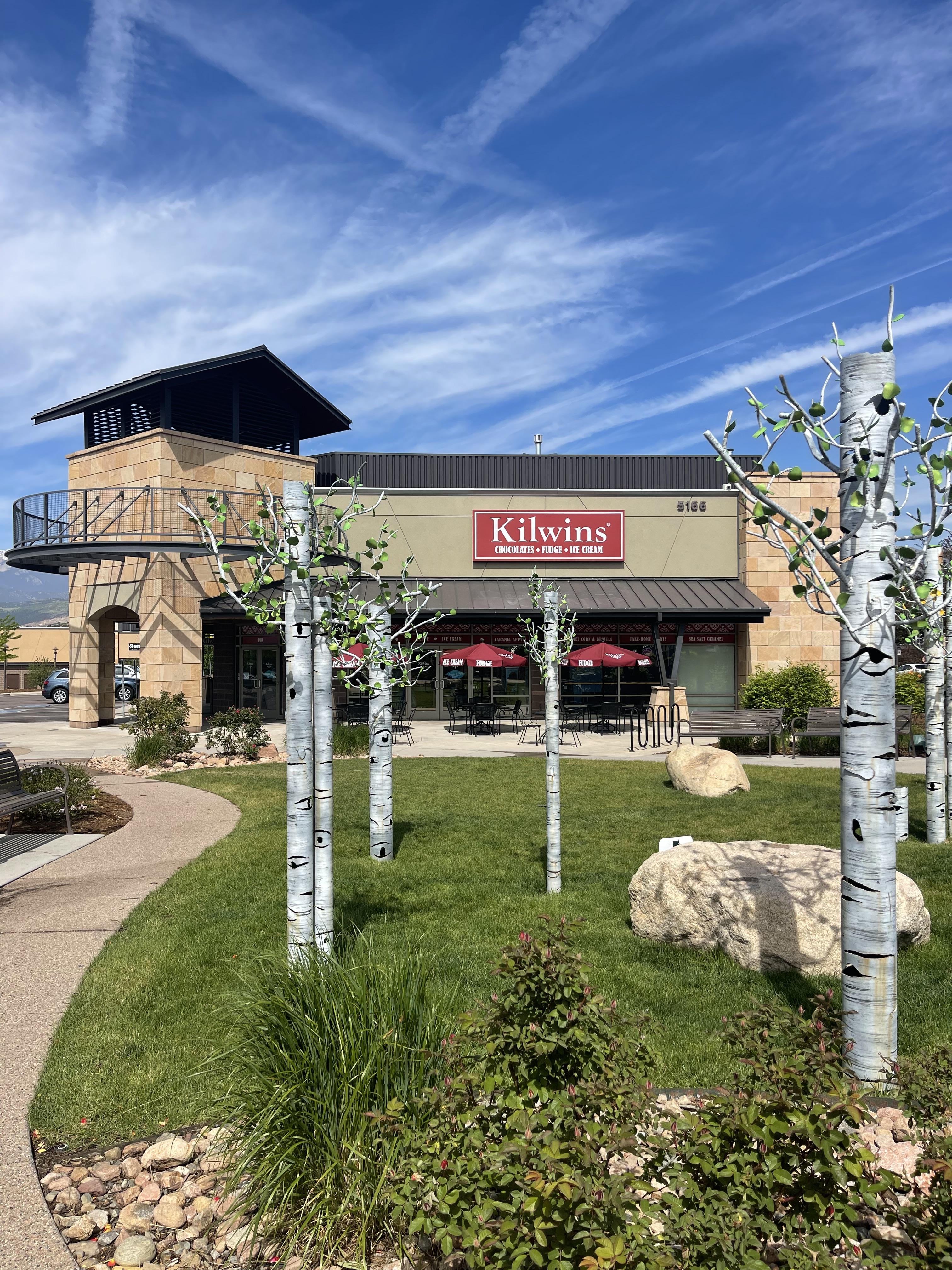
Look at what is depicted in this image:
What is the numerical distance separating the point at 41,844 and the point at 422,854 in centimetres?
465

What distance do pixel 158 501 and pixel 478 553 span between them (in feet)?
33.3

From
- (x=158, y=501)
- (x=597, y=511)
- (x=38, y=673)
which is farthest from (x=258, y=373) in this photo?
(x=38, y=673)

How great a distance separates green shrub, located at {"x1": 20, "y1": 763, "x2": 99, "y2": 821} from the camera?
1152 centimetres

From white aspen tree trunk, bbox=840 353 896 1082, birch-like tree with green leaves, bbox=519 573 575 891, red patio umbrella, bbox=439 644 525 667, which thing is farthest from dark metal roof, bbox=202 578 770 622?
white aspen tree trunk, bbox=840 353 896 1082

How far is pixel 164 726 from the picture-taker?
17594 millimetres

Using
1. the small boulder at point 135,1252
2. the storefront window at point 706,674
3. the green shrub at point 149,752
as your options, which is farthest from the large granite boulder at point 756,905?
the storefront window at point 706,674

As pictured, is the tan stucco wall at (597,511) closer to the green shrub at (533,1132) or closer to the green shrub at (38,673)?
the green shrub at (533,1132)

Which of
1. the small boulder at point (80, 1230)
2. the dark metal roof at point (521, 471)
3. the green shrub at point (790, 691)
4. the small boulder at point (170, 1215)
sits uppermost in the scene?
the dark metal roof at point (521, 471)

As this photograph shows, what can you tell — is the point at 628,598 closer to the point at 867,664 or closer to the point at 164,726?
the point at 164,726

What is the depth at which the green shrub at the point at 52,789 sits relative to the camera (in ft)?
37.8

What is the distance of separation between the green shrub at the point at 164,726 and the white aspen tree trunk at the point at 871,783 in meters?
15.0

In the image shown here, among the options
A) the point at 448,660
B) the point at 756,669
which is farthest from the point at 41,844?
the point at 756,669

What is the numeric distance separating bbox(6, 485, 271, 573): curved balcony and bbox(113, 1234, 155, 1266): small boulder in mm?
20835

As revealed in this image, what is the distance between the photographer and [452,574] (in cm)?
2886
